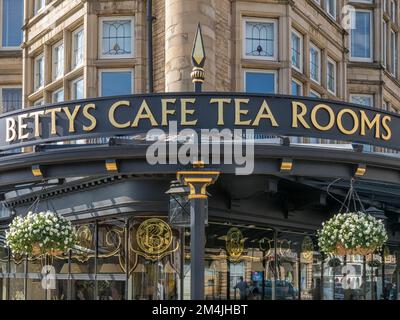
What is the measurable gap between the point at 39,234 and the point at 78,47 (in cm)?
569

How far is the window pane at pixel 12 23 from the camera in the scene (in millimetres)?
19750

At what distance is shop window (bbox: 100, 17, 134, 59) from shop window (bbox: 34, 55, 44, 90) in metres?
2.72

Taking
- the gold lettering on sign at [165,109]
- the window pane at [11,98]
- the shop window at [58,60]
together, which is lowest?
the gold lettering on sign at [165,109]

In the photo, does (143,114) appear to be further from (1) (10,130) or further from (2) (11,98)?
(2) (11,98)

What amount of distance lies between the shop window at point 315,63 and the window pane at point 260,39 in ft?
6.52

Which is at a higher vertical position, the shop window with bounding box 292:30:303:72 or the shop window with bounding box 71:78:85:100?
the shop window with bounding box 292:30:303:72

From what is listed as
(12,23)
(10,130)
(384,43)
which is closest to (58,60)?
(12,23)

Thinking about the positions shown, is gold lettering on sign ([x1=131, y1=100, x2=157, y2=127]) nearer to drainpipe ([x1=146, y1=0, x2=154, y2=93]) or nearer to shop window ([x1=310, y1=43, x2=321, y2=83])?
drainpipe ([x1=146, y1=0, x2=154, y2=93])

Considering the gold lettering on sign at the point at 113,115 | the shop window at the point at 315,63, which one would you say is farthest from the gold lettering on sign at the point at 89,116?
the shop window at the point at 315,63

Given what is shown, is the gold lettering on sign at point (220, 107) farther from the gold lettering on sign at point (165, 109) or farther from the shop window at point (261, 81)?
the shop window at point (261, 81)

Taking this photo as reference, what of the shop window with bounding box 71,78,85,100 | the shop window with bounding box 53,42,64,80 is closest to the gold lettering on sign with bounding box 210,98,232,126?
the shop window with bounding box 71,78,85,100

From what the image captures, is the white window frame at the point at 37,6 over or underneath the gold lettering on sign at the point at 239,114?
over

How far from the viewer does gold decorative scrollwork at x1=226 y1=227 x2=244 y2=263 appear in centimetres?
1443

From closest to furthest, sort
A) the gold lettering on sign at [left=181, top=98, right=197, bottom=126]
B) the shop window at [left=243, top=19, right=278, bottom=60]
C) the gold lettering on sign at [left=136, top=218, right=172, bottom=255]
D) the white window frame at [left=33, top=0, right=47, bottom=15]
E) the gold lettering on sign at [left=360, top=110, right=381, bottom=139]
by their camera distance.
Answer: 1. the gold lettering on sign at [left=181, top=98, right=197, bottom=126]
2. the gold lettering on sign at [left=360, top=110, right=381, bottom=139]
3. the gold lettering on sign at [left=136, top=218, right=172, bottom=255]
4. the shop window at [left=243, top=19, right=278, bottom=60]
5. the white window frame at [left=33, top=0, right=47, bottom=15]
